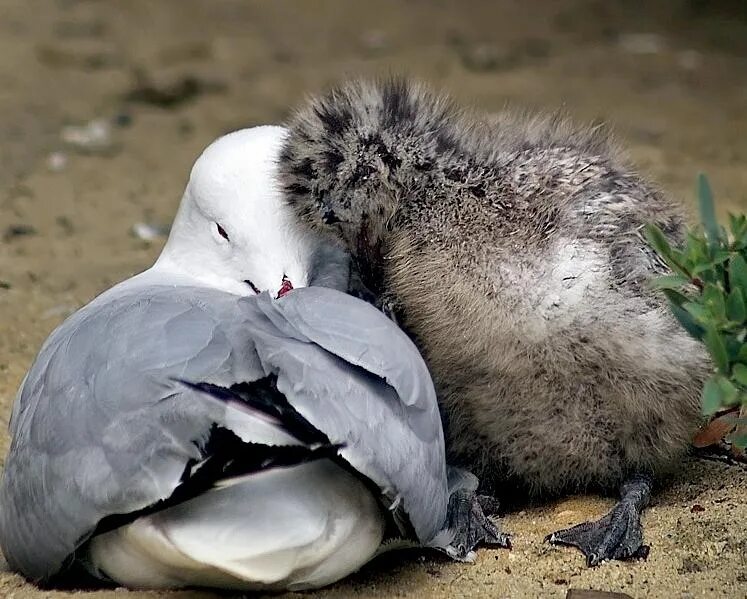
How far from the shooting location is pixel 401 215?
9.00 ft

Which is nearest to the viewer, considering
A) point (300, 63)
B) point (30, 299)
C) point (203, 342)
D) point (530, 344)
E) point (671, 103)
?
point (203, 342)

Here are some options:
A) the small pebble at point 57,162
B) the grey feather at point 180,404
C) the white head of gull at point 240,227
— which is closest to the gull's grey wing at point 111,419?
the grey feather at point 180,404

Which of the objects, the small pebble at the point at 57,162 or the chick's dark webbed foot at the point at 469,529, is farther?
the small pebble at the point at 57,162

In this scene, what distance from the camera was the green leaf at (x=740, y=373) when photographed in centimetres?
210

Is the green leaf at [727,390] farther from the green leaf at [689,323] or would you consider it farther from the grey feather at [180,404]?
the grey feather at [180,404]

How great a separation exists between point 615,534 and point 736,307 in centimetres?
70

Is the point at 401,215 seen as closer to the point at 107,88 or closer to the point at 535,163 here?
the point at 535,163

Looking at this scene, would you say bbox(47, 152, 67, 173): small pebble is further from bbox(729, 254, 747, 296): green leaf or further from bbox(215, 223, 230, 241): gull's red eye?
bbox(729, 254, 747, 296): green leaf

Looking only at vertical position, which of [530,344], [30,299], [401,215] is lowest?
[30,299]

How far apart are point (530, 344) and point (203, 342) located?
0.71 metres

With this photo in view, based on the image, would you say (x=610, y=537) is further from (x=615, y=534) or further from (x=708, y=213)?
(x=708, y=213)

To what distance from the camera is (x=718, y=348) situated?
2102mm

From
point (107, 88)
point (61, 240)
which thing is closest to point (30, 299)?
point (61, 240)

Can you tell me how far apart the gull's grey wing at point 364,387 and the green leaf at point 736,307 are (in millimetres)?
609
